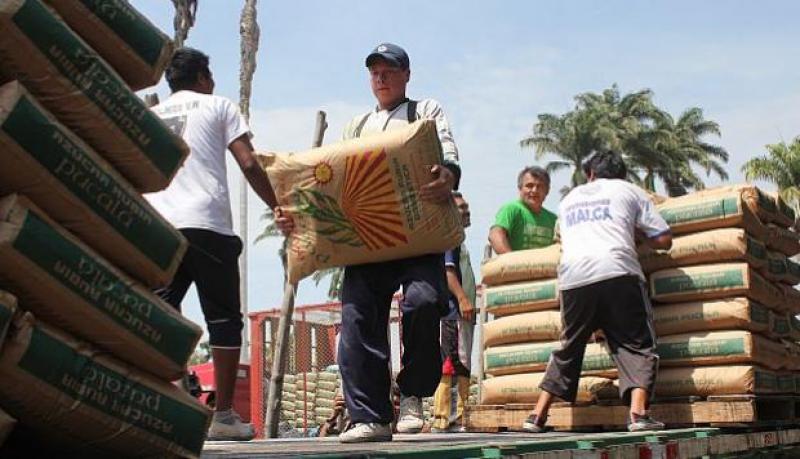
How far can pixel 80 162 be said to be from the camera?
2.37 metres

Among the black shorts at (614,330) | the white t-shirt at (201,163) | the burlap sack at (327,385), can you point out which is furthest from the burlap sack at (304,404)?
the white t-shirt at (201,163)

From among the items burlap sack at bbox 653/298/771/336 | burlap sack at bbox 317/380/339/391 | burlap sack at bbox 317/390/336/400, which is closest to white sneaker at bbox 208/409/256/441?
burlap sack at bbox 653/298/771/336

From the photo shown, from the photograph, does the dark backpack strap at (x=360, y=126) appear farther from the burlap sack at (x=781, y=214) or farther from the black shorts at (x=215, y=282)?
the burlap sack at (x=781, y=214)

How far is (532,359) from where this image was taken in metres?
7.21

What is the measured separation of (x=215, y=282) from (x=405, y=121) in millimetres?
1147

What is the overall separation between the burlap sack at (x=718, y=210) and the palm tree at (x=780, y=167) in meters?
42.7

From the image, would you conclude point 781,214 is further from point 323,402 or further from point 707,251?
point 323,402

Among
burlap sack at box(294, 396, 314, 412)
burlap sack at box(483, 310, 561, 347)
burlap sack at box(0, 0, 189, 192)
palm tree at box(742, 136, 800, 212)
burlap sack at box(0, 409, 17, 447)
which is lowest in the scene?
burlap sack at box(0, 409, 17, 447)

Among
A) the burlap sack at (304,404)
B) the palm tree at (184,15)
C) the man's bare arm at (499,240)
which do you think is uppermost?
the palm tree at (184,15)

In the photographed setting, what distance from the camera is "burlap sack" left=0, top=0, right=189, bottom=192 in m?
2.25

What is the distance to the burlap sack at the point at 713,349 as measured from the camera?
647 cm

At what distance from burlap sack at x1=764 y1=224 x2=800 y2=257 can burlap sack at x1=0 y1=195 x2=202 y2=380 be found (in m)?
5.46

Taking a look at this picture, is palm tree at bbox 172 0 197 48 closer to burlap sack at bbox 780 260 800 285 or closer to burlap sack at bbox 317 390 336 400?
burlap sack at bbox 317 390 336 400

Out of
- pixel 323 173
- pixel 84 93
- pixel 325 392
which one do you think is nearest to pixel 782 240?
pixel 323 173
